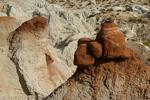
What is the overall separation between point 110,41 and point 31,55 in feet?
12.5

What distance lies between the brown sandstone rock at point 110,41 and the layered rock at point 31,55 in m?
3.42

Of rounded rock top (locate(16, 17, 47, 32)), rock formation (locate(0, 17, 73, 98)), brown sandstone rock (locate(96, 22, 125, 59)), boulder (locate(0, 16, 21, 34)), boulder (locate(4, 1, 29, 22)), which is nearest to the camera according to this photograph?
brown sandstone rock (locate(96, 22, 125, 59))

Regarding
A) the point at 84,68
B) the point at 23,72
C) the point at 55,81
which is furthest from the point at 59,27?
the point at 84,68

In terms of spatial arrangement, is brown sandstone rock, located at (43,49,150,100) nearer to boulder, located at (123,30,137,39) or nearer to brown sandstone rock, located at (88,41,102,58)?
brown sandstone rock, located at (88,41,102,58)

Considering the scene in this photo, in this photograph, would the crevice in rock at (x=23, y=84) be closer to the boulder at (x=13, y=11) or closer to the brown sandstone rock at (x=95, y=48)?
the brown sandstone rock at (x=95, y=48)

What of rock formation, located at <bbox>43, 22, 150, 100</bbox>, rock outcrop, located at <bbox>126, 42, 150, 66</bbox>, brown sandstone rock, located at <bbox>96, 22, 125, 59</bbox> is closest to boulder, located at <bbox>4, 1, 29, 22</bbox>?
rock outcrop, located at <bbox>126, 42, 150, 66</bbox>

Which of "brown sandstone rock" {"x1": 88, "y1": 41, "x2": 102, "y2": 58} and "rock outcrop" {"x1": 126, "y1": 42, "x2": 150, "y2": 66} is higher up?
"brown sandstone rock" {"x1": 88, "y1": 41, "x2": 102, "y2": 58}

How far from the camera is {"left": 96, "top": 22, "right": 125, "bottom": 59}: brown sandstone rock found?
4125mm

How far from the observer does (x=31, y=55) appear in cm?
680

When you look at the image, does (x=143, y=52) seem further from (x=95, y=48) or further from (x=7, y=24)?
(x=7, y=24)

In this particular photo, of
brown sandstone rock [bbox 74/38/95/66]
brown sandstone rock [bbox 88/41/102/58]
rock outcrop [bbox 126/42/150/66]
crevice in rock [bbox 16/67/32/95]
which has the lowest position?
crevice in rock [bbox 16/67/32/95]

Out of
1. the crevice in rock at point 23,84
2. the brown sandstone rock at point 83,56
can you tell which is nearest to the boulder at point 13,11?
the crevice in rock at point 23,84

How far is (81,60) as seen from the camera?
4270mm

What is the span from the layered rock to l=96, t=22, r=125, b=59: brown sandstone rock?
3424 mm
